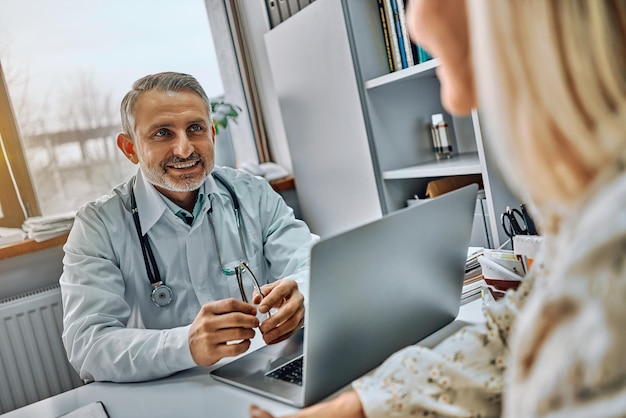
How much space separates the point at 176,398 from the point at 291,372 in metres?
0.23

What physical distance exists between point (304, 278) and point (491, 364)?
2.56ft

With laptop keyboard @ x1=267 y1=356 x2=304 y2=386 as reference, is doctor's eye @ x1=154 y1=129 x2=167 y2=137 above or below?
above

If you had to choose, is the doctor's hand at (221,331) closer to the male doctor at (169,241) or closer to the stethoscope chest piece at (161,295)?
the male doctor at (169,241)

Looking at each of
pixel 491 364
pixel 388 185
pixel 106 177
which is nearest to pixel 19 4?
pixel 106 177

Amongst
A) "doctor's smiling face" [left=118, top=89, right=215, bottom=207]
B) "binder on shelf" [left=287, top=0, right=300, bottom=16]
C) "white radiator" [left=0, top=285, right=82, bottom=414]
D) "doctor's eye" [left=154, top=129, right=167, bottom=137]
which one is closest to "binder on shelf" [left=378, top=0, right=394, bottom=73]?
"binder on shelf" [left=287, top=0, right=300, bottom=16]

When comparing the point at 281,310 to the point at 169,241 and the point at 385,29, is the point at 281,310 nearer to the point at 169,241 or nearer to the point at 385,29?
the point at 169,241

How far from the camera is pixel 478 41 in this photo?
49cm

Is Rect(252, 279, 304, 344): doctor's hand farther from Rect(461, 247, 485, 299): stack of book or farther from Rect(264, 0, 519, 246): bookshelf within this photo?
Rect(264, 0, 519, 246): bookshelf

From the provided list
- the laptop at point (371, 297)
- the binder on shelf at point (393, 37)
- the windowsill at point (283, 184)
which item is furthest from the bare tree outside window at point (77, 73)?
the laptop at point (371, 297)

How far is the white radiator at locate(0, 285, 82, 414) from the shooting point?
232cm

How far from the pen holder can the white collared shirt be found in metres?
0.71

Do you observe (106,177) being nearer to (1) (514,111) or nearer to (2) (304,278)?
(2) (304,278)

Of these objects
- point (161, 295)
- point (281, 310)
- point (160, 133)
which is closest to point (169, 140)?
point (160, 133)

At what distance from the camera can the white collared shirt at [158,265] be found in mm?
1221
